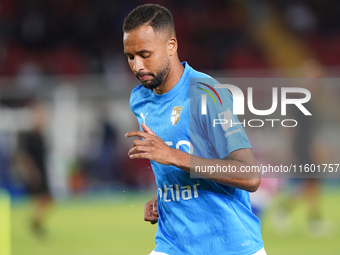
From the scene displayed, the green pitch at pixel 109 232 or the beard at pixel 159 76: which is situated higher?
the beard at pixel 159 76

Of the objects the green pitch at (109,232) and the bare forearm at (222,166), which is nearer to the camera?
the bare forearm at (222,166)

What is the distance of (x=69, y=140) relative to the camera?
1191cm

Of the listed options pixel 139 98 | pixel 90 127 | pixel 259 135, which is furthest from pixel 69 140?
pixel 139 98

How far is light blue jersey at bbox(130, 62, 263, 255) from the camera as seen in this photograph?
8.80 feet

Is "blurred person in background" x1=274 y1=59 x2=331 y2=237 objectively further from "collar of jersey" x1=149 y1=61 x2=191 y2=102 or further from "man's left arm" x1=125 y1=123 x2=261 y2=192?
"man's left arm" x1=125 y1=123 x2=261 y2=192

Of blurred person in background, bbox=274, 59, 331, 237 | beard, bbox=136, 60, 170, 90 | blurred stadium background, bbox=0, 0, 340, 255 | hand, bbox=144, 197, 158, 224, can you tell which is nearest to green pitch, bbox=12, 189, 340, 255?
blurred stadium background, bbox=0, 0, 340, 255

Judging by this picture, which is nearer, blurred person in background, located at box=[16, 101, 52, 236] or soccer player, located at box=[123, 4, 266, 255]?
soccer player, located at box=[123, 4, 266, 255]

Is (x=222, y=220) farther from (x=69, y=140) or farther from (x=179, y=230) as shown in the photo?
(x=69, y=140)

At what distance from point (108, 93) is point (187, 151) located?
372 inches

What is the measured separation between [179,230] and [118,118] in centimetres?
963

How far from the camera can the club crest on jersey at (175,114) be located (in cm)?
284

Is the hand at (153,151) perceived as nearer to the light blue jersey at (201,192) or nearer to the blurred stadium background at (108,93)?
the light blue jersey at (201,192)

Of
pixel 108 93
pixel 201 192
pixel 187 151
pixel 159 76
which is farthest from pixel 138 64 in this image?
pixel 108 93

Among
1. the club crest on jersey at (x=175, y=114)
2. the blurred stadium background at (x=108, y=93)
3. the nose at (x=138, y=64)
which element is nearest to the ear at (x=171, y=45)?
the nose at (x=138, y=64)
